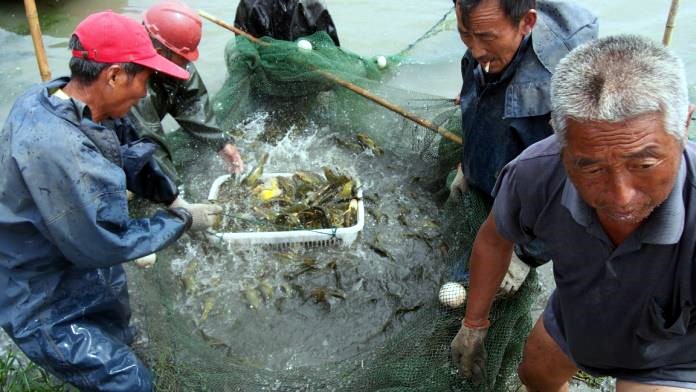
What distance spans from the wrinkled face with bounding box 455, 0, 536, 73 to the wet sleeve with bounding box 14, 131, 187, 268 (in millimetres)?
1994

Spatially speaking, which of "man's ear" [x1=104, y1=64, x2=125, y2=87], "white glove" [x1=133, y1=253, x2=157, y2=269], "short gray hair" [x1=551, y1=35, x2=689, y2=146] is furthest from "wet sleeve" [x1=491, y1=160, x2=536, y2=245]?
"white glove" [x1=133, y1=253, x2=157, y2=269]

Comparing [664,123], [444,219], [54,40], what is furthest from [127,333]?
[54,40]

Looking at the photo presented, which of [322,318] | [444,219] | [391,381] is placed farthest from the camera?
[444,219]

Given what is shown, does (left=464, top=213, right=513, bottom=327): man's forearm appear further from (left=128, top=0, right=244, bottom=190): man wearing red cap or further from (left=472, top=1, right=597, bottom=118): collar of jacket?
(left=128, top=0, right=244, bottom=190): man wearing red cap

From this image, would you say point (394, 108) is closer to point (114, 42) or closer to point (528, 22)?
point (528, 22)

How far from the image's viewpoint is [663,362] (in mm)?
2186

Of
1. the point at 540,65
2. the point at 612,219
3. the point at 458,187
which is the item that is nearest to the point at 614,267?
the point at 612,219

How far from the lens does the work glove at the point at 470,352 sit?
9.63ft

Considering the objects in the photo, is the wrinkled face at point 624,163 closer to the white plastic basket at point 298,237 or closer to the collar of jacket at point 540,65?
the collar of jacket at point 540,65

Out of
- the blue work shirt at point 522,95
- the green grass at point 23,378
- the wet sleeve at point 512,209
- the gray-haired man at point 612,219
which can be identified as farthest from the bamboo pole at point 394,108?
the green grass at point 23,378

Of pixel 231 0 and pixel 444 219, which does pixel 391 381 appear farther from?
pixel 231 0

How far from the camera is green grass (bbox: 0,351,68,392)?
3.18 metres

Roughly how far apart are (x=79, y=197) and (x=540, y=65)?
8.19ft

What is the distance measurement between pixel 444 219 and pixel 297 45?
7.26 feet
